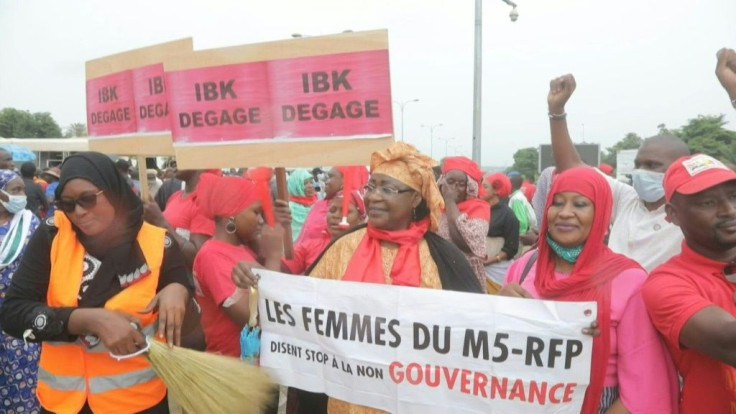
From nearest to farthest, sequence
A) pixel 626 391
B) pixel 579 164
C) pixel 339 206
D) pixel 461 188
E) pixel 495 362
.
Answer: pixel 626 391 < pixel 495 362 < pixel 579 164 < pixel 339 206 < pixel 461 188

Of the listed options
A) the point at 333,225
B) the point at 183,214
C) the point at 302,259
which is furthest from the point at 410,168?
the point at 183,214

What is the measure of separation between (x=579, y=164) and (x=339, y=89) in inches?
53.7

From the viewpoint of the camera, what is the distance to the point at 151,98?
12.5 feet

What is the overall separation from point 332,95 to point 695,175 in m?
1.78

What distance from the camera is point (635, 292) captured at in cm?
228

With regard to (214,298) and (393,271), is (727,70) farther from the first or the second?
(214,298)

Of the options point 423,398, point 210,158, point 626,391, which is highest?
point 210,158

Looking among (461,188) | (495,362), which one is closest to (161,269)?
(495,362)

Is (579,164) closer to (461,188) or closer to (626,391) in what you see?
(626,391)

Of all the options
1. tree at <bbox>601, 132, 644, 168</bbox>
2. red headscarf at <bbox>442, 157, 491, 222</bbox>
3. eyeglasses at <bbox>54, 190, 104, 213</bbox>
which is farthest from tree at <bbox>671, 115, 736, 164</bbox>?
eyeglasses at <bbox>54, 190, 104, 213</bbox>

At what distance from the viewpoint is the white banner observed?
2398 millimetres

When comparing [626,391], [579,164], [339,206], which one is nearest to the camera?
[626,391]

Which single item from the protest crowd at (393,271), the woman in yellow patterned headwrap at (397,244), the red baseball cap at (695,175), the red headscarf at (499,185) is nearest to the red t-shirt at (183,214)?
the protest crowd at (393,271)

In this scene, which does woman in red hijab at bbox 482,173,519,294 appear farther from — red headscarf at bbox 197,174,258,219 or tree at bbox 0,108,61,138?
tree at bbox 0,108,61,138
